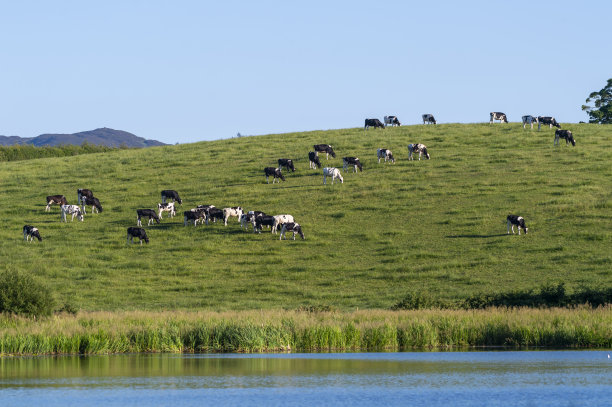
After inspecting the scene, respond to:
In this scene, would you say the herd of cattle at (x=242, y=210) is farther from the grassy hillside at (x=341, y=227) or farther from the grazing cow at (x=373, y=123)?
the grazing cow at (x=373, y=123)

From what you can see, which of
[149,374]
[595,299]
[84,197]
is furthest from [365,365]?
[84,197]

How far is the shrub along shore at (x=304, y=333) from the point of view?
109ft

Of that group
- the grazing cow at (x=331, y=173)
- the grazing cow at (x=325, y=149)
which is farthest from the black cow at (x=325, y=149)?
the grazing cow at (x=331, y=173)

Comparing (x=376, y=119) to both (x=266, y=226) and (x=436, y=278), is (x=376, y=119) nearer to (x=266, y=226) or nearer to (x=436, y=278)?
(x=266, y=226)

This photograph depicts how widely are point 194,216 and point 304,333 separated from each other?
34.2 meters

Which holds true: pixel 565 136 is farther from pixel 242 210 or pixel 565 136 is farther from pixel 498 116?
pixel 242 210

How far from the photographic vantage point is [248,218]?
214 ft

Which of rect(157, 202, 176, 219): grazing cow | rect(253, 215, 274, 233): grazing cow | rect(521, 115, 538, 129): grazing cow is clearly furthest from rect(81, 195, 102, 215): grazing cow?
rect(521, 115, 538, 129): grazing cow

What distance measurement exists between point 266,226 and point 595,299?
101 feet

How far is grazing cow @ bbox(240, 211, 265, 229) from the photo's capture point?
64.7 m

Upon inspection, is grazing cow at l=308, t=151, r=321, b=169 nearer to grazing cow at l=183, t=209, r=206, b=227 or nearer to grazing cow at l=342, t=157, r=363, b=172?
grazing cow at l=342, t=157, r=363, b=172

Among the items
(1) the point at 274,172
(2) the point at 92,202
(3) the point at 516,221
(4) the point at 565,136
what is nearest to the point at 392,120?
(4) the point at 565,136

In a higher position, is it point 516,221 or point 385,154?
point 385,154

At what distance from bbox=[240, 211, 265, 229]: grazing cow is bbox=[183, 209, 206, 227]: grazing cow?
3300 millimetres
